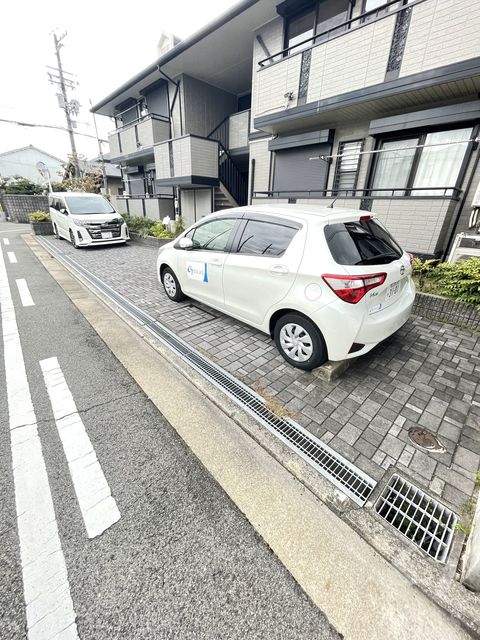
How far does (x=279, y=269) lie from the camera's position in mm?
2875

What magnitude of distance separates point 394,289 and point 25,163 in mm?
49941

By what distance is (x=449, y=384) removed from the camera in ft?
9.30

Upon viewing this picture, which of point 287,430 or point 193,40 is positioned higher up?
point 193,40

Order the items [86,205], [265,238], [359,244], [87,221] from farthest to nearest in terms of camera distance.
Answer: [86,205]
[87,221]
[265,238]
[359,244]

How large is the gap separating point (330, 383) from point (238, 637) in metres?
2.03

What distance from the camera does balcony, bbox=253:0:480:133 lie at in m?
4.33

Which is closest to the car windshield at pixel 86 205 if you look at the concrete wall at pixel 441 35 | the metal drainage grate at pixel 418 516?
the concrete wall at pixel 441 35

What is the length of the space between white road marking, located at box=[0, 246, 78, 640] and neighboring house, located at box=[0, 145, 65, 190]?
42290 millimetres

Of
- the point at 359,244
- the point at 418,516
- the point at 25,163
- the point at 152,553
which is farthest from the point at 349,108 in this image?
the point at 25,163

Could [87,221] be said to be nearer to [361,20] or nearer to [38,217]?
[38,217]

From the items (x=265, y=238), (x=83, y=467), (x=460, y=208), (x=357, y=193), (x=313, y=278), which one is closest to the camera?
(x=83, y=467)

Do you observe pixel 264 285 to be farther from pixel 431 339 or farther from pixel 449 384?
pixel 431 339

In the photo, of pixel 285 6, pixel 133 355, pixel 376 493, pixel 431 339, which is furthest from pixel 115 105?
pixel 376 493

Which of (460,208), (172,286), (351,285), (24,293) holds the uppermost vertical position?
(460,208)
